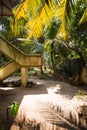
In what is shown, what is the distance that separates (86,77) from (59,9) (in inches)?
403

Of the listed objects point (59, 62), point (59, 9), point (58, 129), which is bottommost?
point (58, 129)

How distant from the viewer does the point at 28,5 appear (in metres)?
8.88

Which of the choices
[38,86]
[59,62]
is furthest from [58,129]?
[59,62]

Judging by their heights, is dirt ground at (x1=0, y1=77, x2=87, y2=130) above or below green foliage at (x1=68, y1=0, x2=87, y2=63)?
below

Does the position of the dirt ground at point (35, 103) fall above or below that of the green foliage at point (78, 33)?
below

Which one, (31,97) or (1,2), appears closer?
(1,2)

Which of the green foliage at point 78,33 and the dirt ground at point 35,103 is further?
the green foliage at point 78,33

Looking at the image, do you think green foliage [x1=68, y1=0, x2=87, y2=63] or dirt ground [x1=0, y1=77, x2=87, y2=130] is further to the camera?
green foliage [x1=68, y1=0, x2=87, y2=63]

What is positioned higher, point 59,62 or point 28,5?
point 28,5

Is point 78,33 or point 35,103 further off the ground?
point 78,33

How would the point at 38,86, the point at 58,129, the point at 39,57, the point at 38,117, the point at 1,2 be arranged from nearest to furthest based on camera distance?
the point at 58,129 < the point at 38,117 < the point at 1,2 < the point at 39,57 < the point at 38,86

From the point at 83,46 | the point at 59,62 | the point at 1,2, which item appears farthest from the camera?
the point at 59,62

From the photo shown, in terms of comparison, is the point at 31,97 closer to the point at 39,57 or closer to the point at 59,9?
the point at 39,57

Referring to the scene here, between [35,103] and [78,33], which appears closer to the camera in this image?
[35,103]
